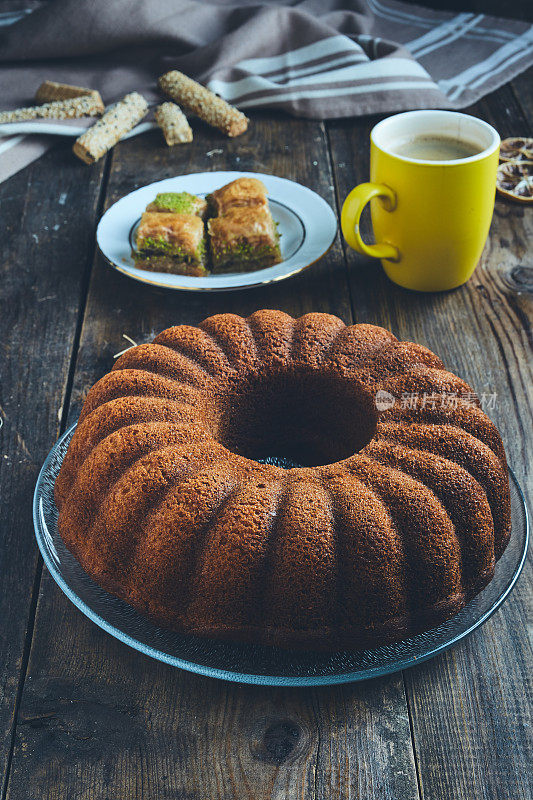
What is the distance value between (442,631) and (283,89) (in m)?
1.74

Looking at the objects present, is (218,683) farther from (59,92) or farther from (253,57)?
(253,57)

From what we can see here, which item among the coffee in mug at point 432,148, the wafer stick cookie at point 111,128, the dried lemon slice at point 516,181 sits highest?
the coffee in mug at point 432,148

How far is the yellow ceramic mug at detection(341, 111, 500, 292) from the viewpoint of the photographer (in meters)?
1.45

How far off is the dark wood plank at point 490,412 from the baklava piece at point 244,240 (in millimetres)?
188

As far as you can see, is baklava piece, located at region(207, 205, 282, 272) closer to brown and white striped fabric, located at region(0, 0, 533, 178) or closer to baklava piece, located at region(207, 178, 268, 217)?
baklava piece, located at region(207, 178, 268, 217)

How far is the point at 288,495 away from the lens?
948mm

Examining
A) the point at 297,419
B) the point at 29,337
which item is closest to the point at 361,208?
the point at 297,419

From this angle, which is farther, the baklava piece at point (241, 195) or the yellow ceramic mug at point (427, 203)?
the baklava piece at point (241, 195)

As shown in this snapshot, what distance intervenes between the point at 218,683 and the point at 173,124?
1.56 meters

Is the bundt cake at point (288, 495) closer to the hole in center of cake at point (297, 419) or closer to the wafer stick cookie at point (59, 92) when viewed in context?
the hole in center of cake at point (297, 419)

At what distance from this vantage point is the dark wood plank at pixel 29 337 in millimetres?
1062

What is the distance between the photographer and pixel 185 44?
7.76ft

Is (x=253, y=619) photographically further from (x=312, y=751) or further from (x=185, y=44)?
(x=185, y=44)

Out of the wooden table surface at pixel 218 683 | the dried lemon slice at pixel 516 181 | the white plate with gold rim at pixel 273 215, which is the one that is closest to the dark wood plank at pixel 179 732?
the wooden table surface at pixel 218 683
